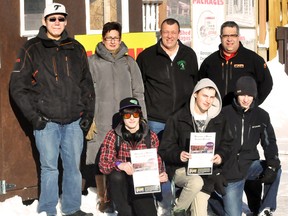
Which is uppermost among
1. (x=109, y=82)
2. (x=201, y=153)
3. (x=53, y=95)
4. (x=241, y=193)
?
(x=109, y=82)

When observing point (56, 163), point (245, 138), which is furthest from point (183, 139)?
point (56, 163)

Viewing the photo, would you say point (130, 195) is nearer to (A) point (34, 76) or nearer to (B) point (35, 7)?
(A) point (34, 76)

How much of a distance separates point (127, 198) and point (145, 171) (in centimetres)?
35

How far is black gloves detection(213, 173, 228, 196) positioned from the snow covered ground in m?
0.86

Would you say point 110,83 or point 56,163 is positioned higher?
point 110,83

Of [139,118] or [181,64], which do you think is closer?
[139,118]

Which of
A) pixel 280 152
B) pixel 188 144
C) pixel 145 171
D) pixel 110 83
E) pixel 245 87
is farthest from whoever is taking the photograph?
pixel 280 152

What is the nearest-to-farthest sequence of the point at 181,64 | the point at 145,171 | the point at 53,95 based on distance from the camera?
the point at 145,171
the point at 53,95
the point at 181,64

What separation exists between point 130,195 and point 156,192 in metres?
0.23

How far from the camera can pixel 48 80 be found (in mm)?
6164

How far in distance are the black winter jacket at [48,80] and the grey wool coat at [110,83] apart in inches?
14.1

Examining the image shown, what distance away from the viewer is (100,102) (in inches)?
262

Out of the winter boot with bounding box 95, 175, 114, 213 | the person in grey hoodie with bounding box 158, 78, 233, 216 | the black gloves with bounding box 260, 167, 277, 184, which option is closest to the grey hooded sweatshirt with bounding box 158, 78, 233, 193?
the person in grey hoodie with bounding box 158, 78, 233, 216

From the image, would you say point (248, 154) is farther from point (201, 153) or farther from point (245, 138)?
point (201, 153)
